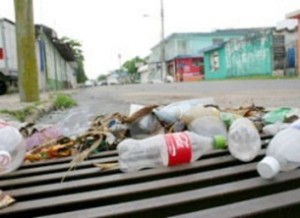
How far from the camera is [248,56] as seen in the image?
96.0 feet

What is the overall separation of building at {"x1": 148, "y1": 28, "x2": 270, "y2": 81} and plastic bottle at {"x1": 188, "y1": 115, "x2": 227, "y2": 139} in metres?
41.7

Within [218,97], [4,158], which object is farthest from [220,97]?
[4,158]

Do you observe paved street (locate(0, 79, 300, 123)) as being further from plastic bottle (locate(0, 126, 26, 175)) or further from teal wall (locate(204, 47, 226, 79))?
teal wall (locate(204, 47, 226, 79))

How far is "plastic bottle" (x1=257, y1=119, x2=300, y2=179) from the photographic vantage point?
1451 mm

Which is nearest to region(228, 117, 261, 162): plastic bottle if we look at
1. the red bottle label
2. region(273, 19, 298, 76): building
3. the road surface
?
the red bottle label

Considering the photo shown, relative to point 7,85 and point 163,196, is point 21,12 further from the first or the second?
point 7,85

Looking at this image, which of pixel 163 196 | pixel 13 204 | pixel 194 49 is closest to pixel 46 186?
pixel 13 204

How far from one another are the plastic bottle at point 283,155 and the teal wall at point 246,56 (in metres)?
25.2

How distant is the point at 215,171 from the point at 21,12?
5.20 meters

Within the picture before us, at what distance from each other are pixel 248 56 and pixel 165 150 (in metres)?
28.5

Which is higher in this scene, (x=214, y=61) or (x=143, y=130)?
(x=214, y=61)

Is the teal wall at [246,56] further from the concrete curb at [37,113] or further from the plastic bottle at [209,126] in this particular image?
the plastic bottle at [209,126]

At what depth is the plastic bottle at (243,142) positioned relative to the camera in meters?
1.79

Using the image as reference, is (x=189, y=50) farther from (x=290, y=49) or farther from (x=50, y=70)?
(x=50, y=70)
